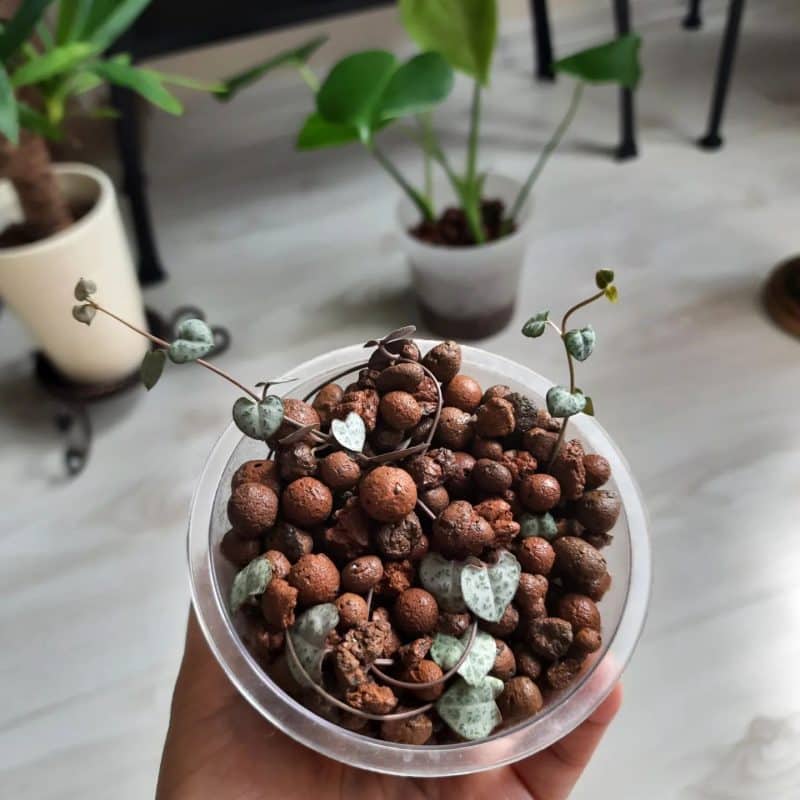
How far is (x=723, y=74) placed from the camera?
1361mm

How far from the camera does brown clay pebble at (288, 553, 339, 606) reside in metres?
0.48

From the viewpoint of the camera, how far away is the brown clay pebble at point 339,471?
20.0 inches

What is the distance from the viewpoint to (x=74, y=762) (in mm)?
794

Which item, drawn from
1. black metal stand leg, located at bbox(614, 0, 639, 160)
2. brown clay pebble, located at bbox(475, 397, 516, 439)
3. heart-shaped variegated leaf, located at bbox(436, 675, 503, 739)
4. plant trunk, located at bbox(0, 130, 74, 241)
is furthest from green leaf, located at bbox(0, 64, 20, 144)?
black metal stand leg, located at bbox(614, 0, 639, 160)

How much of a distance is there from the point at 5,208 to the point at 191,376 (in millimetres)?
332

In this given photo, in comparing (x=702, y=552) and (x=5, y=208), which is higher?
(x=5, y=208)

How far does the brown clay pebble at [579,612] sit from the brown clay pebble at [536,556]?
0.08 feet

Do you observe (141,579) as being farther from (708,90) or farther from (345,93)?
(708,90)

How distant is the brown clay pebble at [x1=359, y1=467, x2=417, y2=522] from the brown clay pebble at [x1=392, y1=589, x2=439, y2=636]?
50 millimetres

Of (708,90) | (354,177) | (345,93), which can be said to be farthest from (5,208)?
(708,90)

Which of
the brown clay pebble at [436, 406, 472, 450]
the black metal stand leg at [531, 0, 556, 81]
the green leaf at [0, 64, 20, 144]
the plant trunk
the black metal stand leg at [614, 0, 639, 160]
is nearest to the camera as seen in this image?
the brown clay pebble at [436, 406, 472, 450]

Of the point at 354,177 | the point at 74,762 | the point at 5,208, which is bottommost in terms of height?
the point at 74,762

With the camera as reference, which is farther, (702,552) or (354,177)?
(354,177)

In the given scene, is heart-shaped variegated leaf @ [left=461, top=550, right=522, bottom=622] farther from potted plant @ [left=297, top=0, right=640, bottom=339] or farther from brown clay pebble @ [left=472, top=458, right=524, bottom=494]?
potted plant @ [left=297, top=0, right=640, bottom=339]
